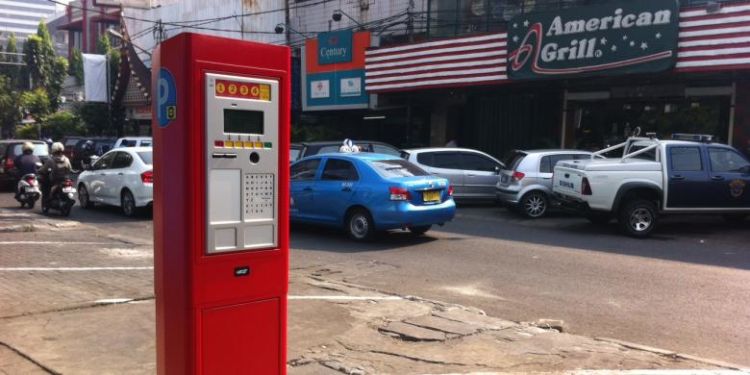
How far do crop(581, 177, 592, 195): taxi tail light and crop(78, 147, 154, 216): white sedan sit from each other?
28.5 ft

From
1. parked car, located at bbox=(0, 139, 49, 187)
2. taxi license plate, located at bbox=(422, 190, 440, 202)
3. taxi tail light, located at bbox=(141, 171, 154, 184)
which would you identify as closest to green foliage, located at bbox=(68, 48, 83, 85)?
parked car, located at bbox=(0, 139, 49, 187)

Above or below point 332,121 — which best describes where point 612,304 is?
below

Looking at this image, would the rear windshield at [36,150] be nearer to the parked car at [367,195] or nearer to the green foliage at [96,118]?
the parked car at [367,195]

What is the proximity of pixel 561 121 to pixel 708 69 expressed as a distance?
5802mm

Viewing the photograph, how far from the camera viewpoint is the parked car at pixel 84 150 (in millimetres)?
28766

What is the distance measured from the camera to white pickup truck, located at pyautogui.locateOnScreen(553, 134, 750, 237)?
1191 cm

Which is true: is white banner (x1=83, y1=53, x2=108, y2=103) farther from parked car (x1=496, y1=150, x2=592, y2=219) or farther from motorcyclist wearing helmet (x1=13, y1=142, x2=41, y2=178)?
parked car (x1=496, y1=150, x2=592, y2=219)

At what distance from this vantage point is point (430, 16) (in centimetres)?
2412

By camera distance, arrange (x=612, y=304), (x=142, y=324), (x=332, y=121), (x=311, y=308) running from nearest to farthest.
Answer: (x=142, y=324) < (x=311, y=308) < (x=612, y=304) < (x=332, y=121)

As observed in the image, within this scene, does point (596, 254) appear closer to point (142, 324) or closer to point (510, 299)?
point (510, 299)

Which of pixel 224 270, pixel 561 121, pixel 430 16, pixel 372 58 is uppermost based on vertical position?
pixel 430 16

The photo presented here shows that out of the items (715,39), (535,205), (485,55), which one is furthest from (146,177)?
(715,39)

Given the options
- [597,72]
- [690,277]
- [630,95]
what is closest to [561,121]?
[630,95]

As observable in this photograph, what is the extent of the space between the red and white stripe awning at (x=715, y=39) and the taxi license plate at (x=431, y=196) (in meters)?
7.92
